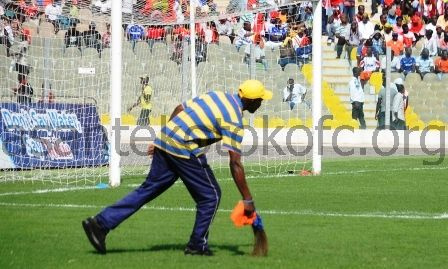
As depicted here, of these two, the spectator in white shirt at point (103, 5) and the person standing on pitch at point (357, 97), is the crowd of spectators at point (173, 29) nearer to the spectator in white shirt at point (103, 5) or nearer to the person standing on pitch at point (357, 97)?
the spectator in white shirt at point (103, 5)

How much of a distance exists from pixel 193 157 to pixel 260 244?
1.10m

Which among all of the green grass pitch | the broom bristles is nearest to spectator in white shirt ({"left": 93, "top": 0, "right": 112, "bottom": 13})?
the green grass pitch

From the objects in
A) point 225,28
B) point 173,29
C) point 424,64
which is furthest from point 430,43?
point 173,29

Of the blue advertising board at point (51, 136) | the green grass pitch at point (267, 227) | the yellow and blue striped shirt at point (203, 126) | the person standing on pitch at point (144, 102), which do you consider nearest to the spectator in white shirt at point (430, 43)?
the person standing on pitch at point (144, 102)

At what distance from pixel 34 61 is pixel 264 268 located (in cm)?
1302

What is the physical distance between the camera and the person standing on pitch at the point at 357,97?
34.2 meters

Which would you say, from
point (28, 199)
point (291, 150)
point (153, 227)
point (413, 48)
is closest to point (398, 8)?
point (413, 48)

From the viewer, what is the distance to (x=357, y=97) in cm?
3428

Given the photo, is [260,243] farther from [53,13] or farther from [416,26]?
[416,26]

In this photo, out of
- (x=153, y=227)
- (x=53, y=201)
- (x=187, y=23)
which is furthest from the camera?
(x=187, y=23)

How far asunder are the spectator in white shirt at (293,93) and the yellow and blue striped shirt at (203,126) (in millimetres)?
15872

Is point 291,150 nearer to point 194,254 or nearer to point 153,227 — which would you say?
point 153,227

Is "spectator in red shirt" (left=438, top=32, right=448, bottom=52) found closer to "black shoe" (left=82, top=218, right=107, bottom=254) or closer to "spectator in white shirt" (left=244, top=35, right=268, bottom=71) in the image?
"spectator in white shirt" (left=244, top=35, right=268, bottom=71)

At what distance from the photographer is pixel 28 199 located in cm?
1719
